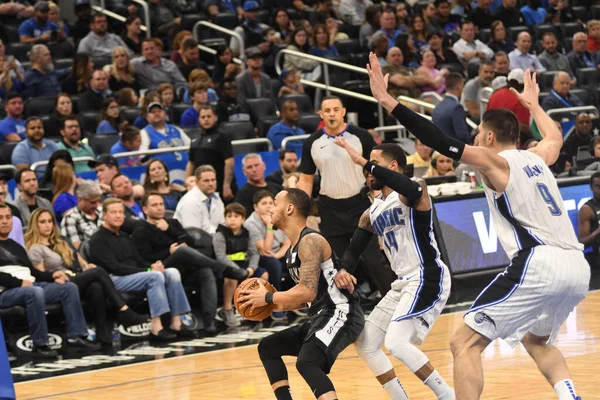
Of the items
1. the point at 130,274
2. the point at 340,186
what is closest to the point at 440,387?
the point at 340,186

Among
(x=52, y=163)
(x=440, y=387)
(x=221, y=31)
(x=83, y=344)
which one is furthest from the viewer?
(x=221, y=31)

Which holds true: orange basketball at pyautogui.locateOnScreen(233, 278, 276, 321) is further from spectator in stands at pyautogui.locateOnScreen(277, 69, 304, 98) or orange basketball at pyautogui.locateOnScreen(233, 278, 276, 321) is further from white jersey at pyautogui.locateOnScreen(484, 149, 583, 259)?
spectator in stands at pyautogui.locateOnScreen(277, 69, 304, 98)

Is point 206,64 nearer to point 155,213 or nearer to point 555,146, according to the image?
point 155,213

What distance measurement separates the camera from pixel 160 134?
1448cm

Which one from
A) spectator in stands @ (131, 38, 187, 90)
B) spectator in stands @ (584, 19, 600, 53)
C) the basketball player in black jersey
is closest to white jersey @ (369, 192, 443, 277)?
the basketball player in black jersey

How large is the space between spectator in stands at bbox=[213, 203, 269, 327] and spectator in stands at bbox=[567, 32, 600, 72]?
30.5ft

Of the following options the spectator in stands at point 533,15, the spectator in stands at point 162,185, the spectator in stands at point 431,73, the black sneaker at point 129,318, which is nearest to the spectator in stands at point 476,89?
the spectator in stands at point 431,73

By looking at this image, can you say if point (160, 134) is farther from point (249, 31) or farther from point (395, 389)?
point (395, 389)

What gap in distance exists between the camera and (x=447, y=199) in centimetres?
1334

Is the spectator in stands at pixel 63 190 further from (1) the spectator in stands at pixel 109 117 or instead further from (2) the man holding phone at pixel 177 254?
(1) the spectator in stands at pixel 109 117

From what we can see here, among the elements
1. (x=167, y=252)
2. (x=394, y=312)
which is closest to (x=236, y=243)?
(x=167, y=252)

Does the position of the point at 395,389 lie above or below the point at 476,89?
above

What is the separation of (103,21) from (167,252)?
5.86 m

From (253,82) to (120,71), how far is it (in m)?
1.93
